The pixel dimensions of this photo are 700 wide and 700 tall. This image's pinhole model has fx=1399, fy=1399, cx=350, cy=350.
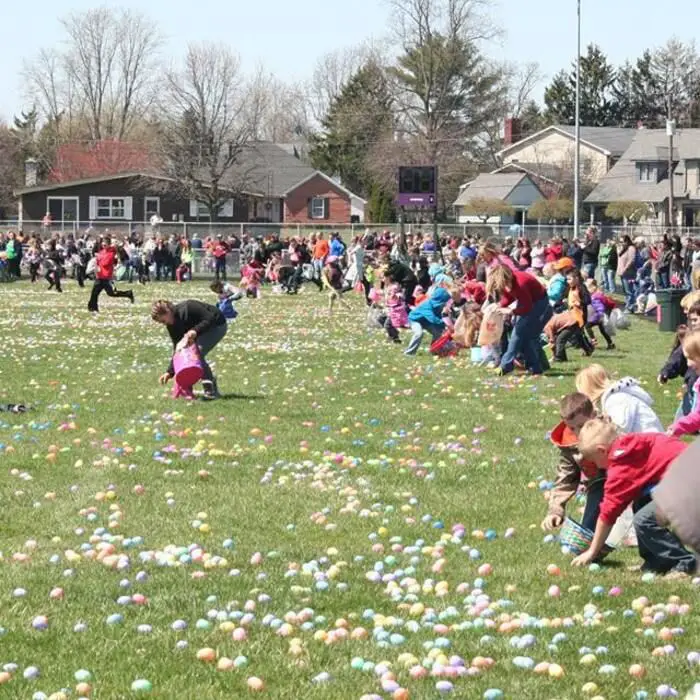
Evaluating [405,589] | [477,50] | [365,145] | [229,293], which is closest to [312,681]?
[405,589]

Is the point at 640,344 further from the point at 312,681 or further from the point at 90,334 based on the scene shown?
the point at 312,681

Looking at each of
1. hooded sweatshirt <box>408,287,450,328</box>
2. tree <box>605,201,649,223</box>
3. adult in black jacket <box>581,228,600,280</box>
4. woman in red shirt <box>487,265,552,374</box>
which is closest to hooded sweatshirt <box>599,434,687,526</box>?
woman in red shirt <box>487,265,552,374</box>

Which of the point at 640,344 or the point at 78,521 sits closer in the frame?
the point at 78,521

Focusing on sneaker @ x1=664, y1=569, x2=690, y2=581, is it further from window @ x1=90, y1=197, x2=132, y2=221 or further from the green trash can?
window @ x1=90, y1=197, x2=132, y2=221

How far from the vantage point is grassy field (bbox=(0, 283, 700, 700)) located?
6.16 metres

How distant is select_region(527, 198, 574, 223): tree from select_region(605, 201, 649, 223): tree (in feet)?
8.00

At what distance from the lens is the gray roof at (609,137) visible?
9338cm

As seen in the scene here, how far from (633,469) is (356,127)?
84.1 meters

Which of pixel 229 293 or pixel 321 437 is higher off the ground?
pixel 229 293

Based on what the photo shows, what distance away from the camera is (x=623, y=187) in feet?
280

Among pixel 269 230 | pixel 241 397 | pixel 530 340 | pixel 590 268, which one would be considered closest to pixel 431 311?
pixel 530 340

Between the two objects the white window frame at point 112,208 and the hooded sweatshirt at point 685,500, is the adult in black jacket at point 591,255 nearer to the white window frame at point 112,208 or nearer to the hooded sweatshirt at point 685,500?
the hooded sweatshirt at point 685,500

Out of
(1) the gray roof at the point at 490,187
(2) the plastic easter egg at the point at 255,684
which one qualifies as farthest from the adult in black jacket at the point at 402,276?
(1) the gray roof at the point at 490,187

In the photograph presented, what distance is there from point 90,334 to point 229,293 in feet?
25.8
